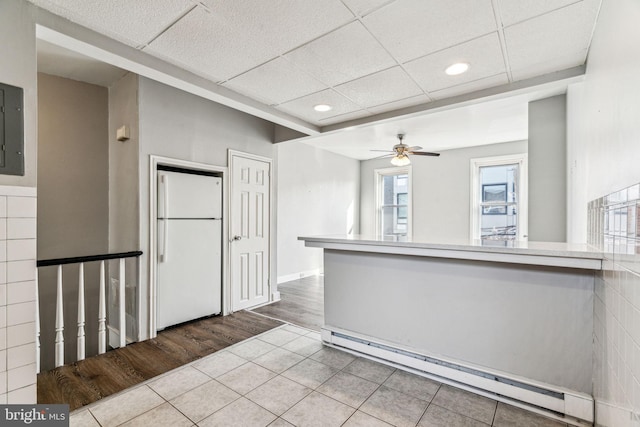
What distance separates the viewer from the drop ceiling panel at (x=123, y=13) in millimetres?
1729

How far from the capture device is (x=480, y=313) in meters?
2.09

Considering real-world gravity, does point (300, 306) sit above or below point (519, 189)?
below

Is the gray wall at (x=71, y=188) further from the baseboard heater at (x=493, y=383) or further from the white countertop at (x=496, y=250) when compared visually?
the baseboard heater at (x=493, y=383)

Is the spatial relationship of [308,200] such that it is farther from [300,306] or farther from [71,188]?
[71,188]

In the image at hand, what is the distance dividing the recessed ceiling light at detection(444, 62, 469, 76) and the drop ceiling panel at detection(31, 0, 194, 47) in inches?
77.4

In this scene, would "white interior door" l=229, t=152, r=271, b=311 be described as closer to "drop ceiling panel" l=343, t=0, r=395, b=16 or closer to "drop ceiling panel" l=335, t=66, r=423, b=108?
"drop ceiling panel" l=335, t=66, r=423, b=108

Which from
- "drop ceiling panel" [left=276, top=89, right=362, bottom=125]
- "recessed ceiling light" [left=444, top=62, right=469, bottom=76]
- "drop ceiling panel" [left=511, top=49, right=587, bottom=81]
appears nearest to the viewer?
"drop ceiling panel" [left=511, top=49, right=587, bottom=81]

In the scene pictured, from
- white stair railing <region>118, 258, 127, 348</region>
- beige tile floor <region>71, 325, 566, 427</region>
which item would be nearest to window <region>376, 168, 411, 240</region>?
beige tile floor <region>71, 325, 566, 427</region>

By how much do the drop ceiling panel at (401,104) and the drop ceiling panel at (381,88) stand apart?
0.27 feet

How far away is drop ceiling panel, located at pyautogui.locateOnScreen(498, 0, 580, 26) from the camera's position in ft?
5.62

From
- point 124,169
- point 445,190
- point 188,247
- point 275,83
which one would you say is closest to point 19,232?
point 124,169

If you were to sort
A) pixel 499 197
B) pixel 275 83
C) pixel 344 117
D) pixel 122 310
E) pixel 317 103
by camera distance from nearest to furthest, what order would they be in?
1. pixel 275 83
2. pixel 122 310
3. pixel 317 103
4. pixel 344 117
5. pixel 499 197

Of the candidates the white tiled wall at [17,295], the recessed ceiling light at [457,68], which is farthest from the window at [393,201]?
the white tiled wall at [17,295]

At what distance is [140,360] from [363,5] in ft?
10.7
